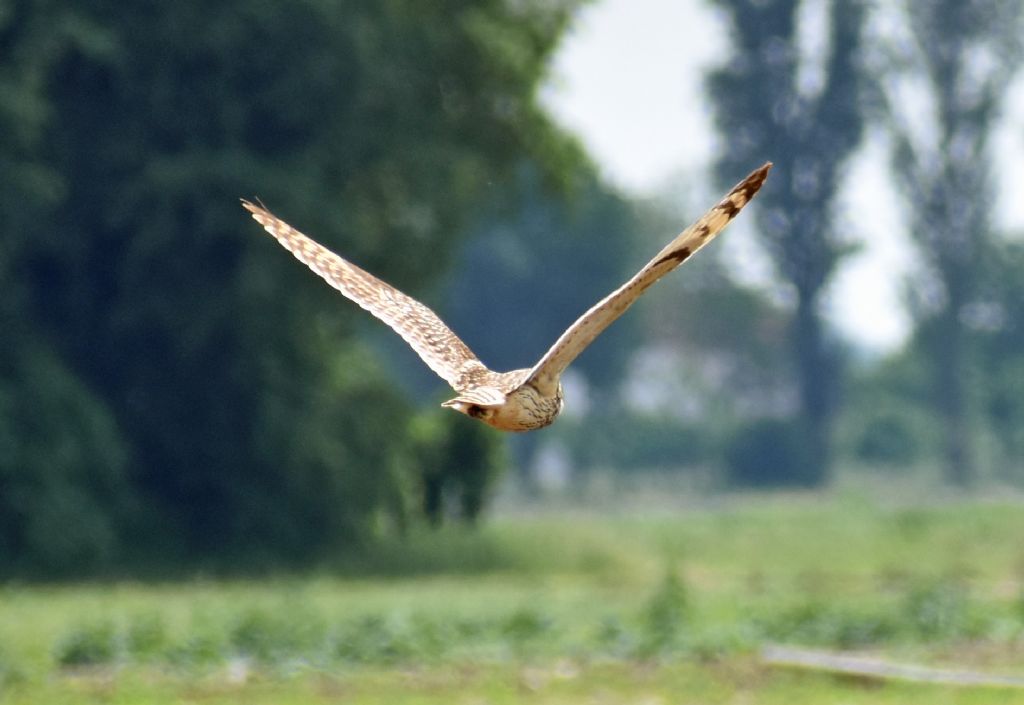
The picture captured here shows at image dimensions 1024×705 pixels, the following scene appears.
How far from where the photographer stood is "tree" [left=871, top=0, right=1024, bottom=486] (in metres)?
74.8

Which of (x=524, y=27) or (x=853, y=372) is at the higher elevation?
(x=853, y=372)

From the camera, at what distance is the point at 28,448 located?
96.2 ft

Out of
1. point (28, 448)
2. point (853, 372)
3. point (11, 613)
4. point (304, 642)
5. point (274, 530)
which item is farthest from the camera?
point (853, 372)

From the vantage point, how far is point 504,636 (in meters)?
19.2

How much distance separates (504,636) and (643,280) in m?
12.0

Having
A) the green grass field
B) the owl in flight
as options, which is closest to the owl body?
the owl in flight

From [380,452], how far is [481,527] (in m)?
2.73

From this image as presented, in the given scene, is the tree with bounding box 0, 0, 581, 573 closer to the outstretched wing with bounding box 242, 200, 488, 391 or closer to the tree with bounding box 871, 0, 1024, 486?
the outstretched wing with bounding box 242, 200, 488, 391

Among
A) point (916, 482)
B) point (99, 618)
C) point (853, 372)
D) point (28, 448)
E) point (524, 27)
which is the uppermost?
point (853, 372)

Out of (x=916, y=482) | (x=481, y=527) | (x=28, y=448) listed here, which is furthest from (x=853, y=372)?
(x=28, y=448)

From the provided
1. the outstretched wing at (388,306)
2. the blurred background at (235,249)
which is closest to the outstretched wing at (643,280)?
the outstretched wing at (388,306)

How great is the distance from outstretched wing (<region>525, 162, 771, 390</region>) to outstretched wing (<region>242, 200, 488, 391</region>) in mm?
905

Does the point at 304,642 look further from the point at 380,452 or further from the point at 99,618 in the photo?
the point at 380,452

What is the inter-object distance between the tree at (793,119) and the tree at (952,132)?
139 cm
